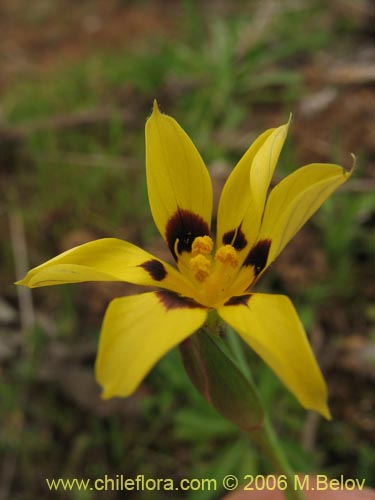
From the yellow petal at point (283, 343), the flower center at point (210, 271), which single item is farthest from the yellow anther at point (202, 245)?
the yellow petal at point (283, 343)

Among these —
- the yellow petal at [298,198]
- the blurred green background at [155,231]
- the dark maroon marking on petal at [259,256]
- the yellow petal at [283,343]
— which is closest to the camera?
the yellow petal at [283,343]

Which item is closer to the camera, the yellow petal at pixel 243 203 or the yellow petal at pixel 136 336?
the yellow petal at pixel 136 336

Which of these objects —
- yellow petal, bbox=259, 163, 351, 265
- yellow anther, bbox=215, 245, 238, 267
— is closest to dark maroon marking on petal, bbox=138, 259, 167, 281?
yellow anther, bbox=215, 245, 238, 267

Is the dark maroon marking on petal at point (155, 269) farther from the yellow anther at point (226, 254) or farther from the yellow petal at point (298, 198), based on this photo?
the yellow petal at point (298, 198)

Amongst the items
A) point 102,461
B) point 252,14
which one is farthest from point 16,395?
point 252,14

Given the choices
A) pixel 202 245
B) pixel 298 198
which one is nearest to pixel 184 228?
pixel 202 245

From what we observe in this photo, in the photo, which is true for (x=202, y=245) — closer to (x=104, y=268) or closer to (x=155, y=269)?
(x=155, y=269)

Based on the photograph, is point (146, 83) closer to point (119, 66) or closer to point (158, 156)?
point (119, 66)
